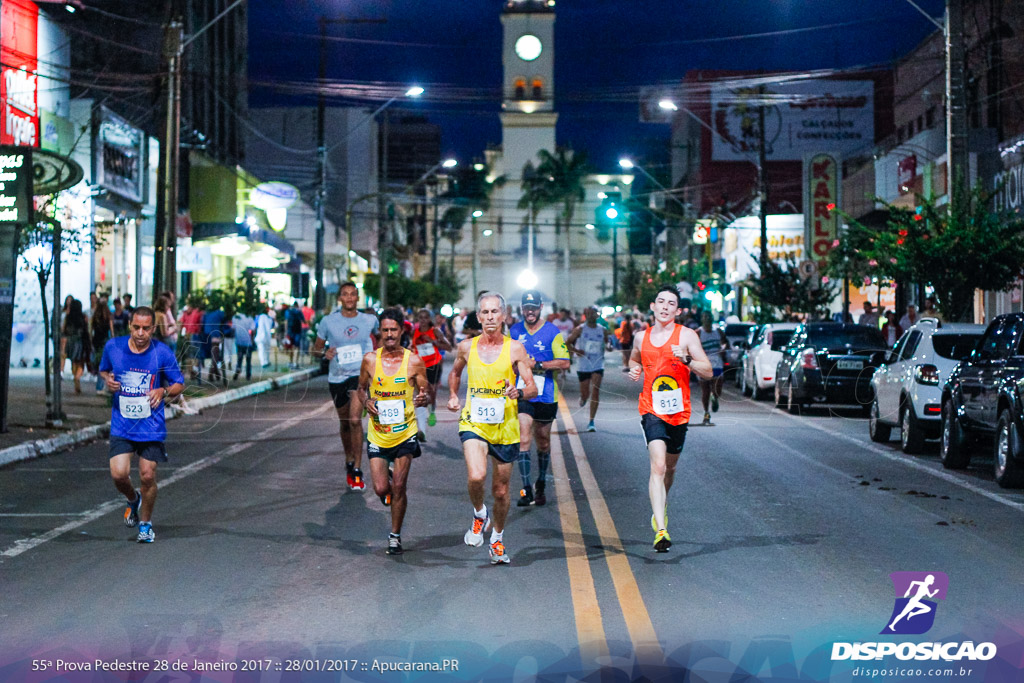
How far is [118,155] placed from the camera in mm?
33406

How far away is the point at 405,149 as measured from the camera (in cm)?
16688

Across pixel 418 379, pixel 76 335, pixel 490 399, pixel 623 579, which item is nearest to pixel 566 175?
pixel 76 335

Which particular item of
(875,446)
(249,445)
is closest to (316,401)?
(249,445)

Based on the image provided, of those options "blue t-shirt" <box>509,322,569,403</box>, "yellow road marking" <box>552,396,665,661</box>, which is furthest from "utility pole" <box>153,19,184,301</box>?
"blue t-shirt" <box>509,322,569,403</box>

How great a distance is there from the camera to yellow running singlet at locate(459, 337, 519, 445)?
8875 millimetres

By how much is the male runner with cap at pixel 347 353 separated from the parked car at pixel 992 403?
611 cm

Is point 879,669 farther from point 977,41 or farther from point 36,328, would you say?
point 977,41

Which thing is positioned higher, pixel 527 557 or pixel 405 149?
pixel 405 149

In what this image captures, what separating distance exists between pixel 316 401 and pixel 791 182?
6199 centimetres

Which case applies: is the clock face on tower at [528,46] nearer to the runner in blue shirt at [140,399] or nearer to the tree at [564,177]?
the tree at [564,177]

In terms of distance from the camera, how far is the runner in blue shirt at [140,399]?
967 cm

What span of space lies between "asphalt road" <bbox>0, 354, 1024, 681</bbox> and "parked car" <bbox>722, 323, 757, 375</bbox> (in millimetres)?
19587

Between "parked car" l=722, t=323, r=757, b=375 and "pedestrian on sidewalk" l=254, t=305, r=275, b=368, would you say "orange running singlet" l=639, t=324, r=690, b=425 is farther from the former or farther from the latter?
"pedestrian on sidewalk" l=254, t=305, r=275, b=368

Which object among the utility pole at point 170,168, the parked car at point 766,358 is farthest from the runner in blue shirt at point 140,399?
the parked car at point 766,358
